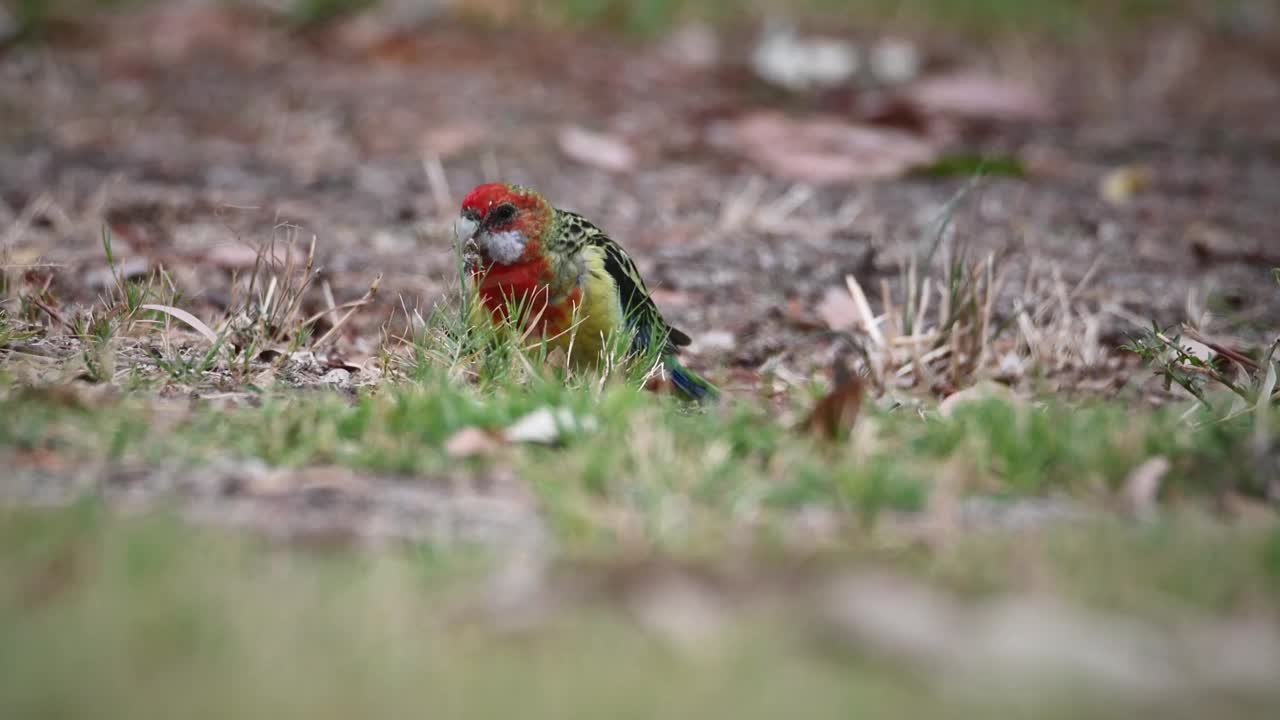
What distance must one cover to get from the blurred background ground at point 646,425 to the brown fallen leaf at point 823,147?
3 centimetres

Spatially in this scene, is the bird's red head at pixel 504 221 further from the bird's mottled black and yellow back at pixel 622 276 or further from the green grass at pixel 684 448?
the green grass at pixel 684 448

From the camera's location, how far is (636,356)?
4.10 meters

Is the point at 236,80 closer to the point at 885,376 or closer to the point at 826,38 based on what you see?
the point at 826,38

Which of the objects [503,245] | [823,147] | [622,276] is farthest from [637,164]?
[503,245]

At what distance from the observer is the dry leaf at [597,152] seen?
24.8ft

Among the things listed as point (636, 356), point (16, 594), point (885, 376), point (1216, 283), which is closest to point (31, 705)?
point (16, 594)

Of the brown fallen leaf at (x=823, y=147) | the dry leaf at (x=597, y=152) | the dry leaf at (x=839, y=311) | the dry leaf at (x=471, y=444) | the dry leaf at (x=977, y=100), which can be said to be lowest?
the dry leaf at (x=977, y=100)

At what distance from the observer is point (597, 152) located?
7.64 metres

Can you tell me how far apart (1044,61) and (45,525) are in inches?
370

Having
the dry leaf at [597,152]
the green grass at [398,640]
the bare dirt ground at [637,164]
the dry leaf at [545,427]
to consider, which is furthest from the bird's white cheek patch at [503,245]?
the dry leaf at [597,152]

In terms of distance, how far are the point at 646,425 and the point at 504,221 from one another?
1406mm

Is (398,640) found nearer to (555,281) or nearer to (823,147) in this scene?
(555,281)

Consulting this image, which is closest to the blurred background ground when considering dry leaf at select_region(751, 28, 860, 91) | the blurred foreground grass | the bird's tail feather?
the bird's tail feather

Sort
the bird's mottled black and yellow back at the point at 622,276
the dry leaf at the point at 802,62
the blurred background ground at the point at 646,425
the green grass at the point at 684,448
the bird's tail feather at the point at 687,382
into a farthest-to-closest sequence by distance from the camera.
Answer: the dry leaf at the point at 802,62
the bird's mottled black and yellow back at the point at 622,276
the bird's tail feather at the point at 687,382
the green grass at the point at 684,448
the blurred background ground at the point at 646,425
